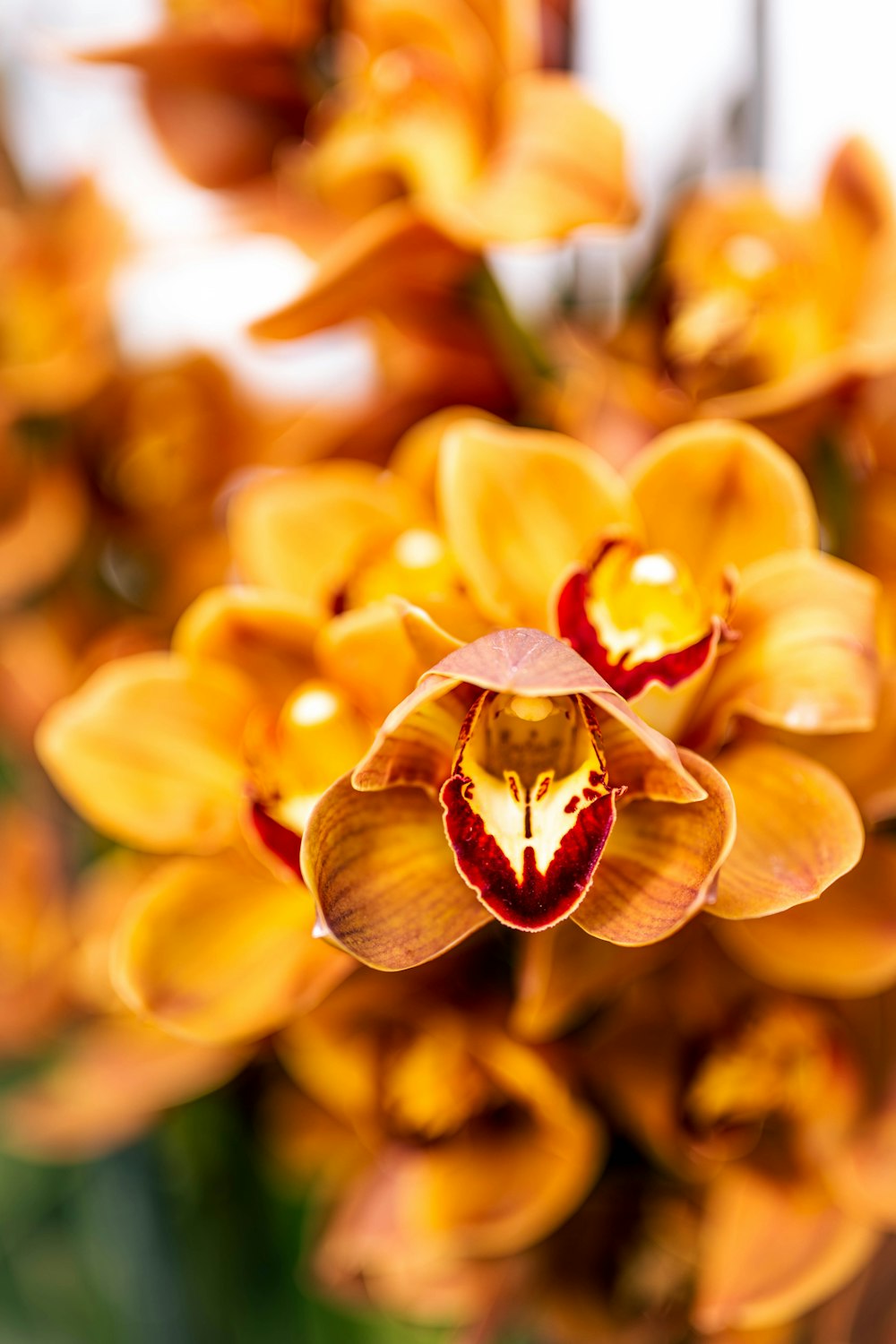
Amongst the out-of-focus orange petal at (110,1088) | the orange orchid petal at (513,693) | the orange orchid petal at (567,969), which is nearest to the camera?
the orange orchid petal at (513,693)

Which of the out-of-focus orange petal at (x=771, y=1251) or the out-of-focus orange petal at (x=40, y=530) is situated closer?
the out-of-focus orange petal at (x=771, y=1251)

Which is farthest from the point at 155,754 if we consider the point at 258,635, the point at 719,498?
the point at 719,498

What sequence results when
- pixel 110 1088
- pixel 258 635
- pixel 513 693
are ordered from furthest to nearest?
1. pixel 110 1088
2. pixel 258 635
3. pixel 513 693

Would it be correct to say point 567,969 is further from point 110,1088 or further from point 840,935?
point 110,1088

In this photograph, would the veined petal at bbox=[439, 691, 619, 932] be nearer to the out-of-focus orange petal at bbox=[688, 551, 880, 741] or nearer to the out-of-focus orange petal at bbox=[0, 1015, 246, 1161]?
the out-of-focus orange petal at bbox=[688, 551, 880, 741]

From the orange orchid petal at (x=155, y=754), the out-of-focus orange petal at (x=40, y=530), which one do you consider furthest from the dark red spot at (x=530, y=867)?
the out-of-focus orange petal at (x=40, y=530)

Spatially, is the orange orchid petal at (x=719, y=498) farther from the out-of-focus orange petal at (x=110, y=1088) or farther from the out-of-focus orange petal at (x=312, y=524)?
the out-of-focus orange petal at (x=110, y=1088)

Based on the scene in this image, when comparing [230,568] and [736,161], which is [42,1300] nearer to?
[230,568]
